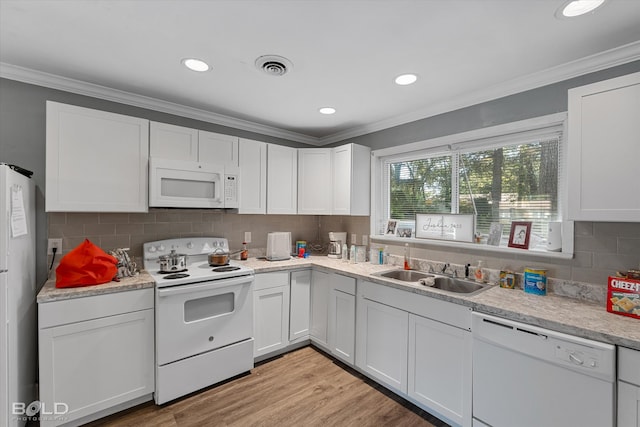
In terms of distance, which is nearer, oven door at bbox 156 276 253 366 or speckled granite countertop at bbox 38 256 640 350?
speckled granite countertop at bbox 38 256 640 350

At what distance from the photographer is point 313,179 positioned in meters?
3.37

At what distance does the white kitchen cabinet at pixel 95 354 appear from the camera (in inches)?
69.7

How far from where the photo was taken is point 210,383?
7.54ft

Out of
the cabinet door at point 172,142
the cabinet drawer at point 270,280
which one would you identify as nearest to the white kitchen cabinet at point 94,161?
the cabinet door at point 172,142

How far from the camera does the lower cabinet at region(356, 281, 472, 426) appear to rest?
1.85 m

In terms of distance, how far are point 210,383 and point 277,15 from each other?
259 cm

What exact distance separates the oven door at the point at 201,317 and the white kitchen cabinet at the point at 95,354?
108 mm

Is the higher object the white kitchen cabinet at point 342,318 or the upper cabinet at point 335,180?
the upper cabinet at point 335,180

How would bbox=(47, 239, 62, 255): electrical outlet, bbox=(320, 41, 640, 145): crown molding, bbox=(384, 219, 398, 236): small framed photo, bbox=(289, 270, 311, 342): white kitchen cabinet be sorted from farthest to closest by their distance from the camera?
bbox=(384, 219, 398, 236): small framed photo, bbox=(289, 270, 311, 342): white kitchen cabinet, bbox=(47, 239, 62, 255): electrical outlet, bbox=(320, 41, 640, 145): crown molding

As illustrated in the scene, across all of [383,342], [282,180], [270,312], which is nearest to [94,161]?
[282,180]

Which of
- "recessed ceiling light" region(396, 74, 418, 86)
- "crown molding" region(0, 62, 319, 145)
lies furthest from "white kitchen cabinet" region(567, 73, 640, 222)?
"crown molding" region(0, 62, 319, 145)

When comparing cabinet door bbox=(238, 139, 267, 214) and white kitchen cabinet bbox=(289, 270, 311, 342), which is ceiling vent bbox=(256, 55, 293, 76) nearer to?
cabinet door bbox=(238, 139, 267, 214)

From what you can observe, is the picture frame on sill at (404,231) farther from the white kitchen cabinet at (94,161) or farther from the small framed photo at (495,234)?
the white kitchen cabinet at (94,161)

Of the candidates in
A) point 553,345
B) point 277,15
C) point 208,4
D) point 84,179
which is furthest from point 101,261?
point 553,345
